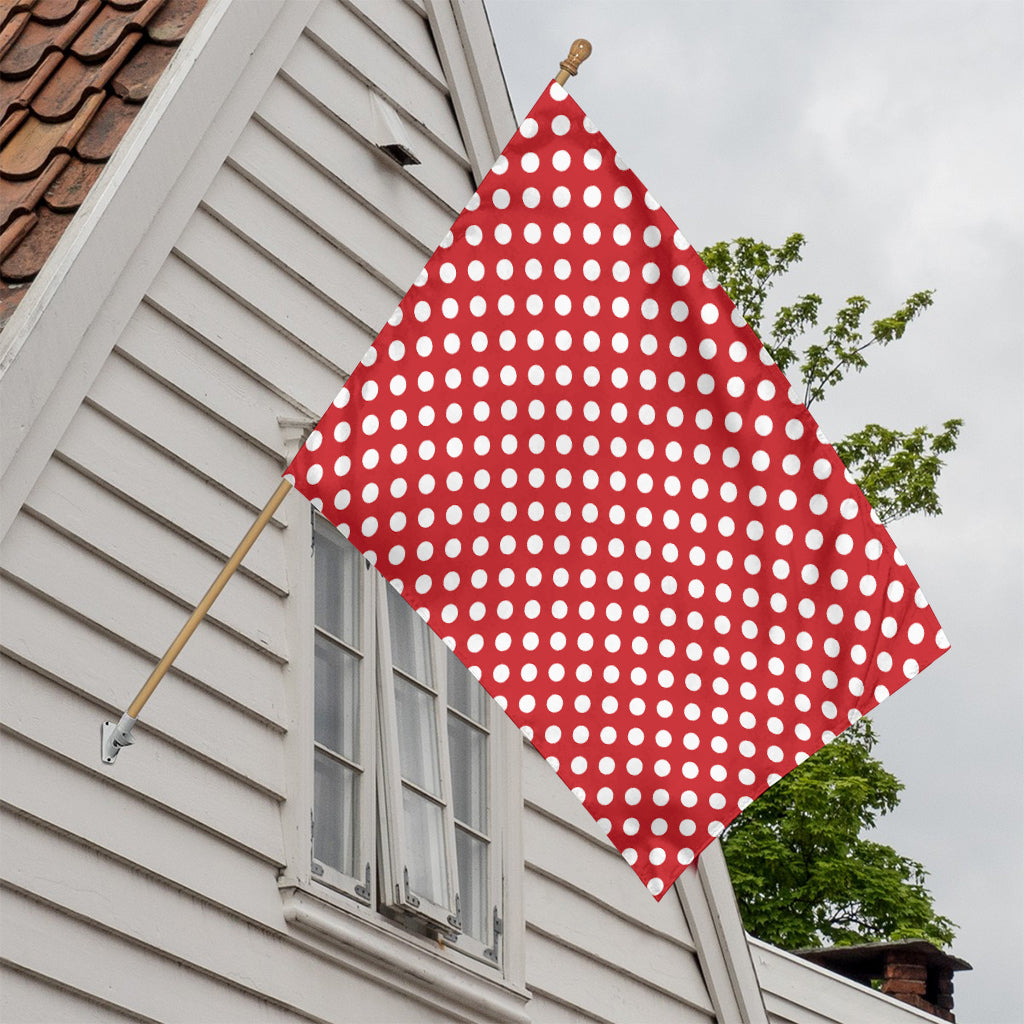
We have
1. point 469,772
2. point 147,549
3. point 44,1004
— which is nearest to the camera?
point 44,1004

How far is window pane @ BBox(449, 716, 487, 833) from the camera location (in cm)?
629

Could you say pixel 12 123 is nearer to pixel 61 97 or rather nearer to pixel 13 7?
pixel 61 97

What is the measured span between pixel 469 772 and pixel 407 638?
1.67 ft

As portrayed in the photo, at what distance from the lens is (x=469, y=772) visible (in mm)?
6379

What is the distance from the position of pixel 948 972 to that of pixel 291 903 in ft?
19.1

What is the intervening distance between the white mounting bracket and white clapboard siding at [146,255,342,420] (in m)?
1.47

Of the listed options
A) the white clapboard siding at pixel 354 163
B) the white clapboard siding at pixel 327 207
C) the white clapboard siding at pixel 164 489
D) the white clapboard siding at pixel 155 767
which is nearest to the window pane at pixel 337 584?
the white clapboard siding at pixel 164 489

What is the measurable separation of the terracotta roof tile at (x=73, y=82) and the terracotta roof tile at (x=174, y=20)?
58mm

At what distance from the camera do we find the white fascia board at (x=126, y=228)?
478cm

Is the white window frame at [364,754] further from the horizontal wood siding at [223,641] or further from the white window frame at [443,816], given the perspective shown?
the horizontal wood siding at [223,641]

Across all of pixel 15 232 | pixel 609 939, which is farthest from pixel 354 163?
pixel 609 939

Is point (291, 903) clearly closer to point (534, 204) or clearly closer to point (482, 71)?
point (534, 204)

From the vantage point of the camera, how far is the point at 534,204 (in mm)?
4836

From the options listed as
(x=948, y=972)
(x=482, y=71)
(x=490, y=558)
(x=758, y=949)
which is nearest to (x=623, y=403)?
(x=490, y=558)
